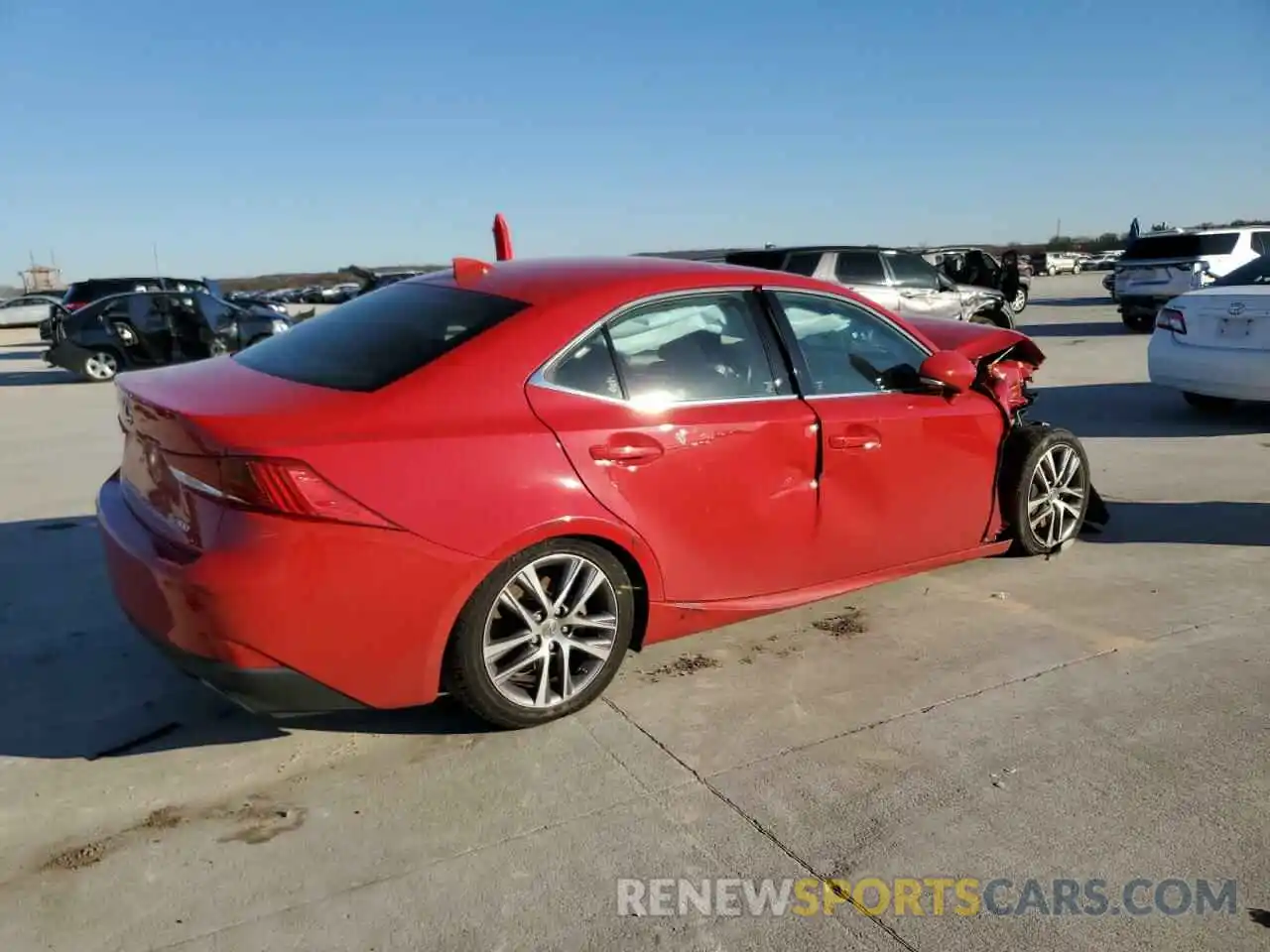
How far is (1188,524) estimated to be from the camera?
5762 millimetres

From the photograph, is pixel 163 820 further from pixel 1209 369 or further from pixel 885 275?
pixel 885 275

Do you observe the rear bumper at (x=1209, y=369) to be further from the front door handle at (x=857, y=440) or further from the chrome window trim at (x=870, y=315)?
the front door handle at (x=857, y=440)

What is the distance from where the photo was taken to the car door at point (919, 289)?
562 inches

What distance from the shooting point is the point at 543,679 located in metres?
3.37

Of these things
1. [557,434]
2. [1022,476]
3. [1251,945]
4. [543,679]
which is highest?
[557,434]

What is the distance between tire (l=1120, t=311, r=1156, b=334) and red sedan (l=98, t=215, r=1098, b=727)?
48.7 feet

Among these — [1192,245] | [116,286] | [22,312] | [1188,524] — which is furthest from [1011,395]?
[22,312]

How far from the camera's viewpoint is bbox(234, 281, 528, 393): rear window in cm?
330

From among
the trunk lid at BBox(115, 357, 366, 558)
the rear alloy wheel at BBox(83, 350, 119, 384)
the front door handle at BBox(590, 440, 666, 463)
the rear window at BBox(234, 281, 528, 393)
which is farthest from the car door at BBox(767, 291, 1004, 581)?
the rear alloy wheel at BBox(83, 350, 119, 384)

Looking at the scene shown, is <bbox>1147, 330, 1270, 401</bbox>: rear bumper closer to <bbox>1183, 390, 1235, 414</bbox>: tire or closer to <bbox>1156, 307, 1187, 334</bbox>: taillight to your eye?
<bbox>1156, 307, 1187, 334</bbox>: taillight

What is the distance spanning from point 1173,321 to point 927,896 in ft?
25.0

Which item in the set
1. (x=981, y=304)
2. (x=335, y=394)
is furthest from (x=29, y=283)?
(x=335, y=394)

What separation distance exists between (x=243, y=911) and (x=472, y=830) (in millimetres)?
618

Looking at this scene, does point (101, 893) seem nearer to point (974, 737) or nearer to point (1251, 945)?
point (974, 737)
